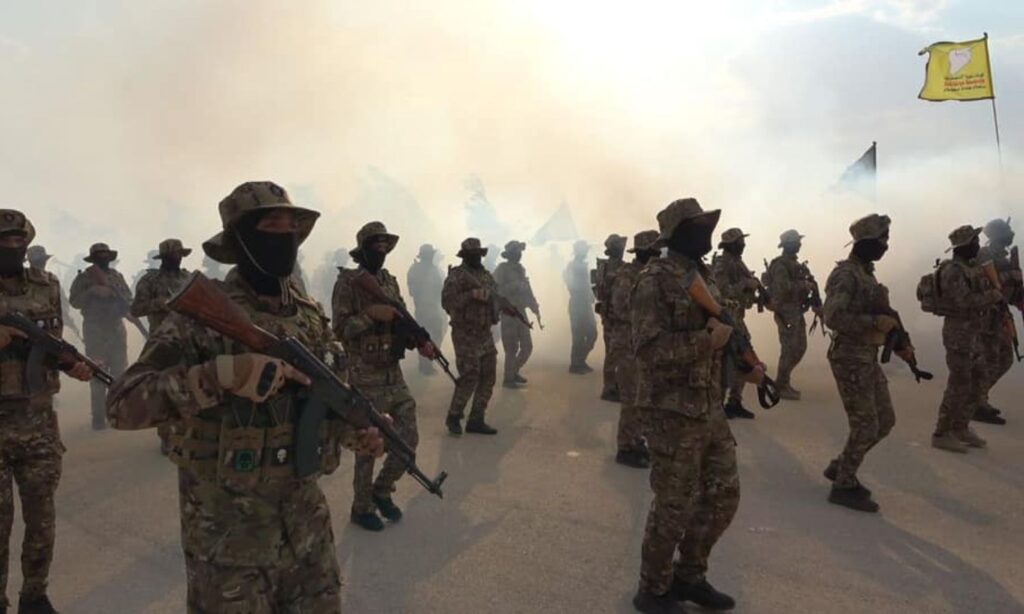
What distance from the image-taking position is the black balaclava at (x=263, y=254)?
2.15m

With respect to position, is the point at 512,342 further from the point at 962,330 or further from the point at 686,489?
the point at 686,489

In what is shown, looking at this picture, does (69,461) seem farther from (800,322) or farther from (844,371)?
(800,322)

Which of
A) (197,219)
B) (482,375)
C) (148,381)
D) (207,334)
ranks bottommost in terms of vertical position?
(482,375)

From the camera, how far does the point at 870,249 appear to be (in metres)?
5.05

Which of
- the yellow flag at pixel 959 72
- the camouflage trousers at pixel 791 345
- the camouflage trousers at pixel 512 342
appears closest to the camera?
the camouflage trousers at pixel 791 345

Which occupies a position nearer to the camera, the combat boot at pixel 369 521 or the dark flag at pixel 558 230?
the combat boot at pixel 369 521

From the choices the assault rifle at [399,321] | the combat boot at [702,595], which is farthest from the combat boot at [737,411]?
the combat boot at [702,595]

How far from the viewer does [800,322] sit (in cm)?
903

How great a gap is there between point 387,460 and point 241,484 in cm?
281

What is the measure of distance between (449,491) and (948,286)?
519 centimetres

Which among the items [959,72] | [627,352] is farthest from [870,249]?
[959,72]

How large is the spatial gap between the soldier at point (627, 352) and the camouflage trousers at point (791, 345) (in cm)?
255

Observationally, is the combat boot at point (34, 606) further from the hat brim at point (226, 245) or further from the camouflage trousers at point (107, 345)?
the camouflage trousers at point (107, 345)

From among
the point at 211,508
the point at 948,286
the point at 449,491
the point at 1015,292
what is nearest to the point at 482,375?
the point at 449,491
